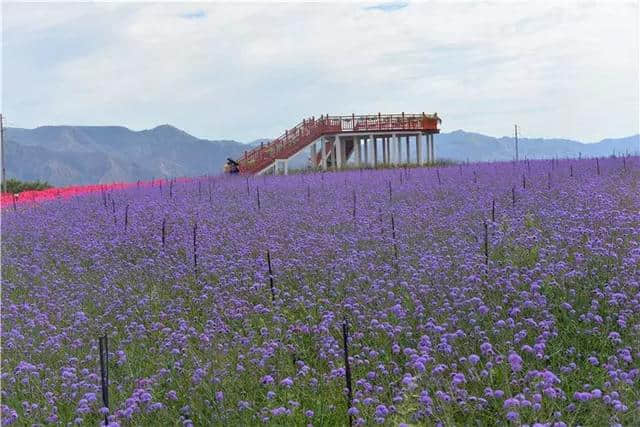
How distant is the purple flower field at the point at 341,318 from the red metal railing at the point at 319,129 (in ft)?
55.0

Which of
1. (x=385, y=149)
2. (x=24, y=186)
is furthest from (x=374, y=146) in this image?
(x=24, y=186)

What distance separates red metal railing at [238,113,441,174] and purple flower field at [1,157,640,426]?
16761mm

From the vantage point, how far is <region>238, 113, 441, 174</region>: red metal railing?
27.3 metres

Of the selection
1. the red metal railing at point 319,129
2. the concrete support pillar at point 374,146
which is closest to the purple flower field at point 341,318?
the red metal railing at point 319,129

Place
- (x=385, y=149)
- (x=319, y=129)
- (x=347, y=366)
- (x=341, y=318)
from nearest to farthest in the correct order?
(x=347, y=366) → (x=341, y=318) → (x=319, y=129) → (x=385, y=149)

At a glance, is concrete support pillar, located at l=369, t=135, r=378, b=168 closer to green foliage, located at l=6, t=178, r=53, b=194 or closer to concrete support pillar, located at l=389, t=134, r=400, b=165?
concrete support pillar, located at l=389, t=134, r=400, b=165

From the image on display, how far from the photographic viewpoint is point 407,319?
209 inches

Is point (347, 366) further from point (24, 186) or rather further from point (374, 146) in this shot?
point (24, 186)

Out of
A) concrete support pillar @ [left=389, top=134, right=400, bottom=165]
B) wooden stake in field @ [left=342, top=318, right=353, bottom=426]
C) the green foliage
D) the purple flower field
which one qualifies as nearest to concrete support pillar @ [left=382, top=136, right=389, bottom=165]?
concrete support pillar @ [left=389, top=134, right=400, bottom=165]

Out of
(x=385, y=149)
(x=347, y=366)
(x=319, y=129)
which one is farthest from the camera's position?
(x=385, y=149)

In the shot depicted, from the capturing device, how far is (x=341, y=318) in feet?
17.9

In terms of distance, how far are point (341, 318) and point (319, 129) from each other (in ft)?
77.8

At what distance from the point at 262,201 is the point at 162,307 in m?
6.26

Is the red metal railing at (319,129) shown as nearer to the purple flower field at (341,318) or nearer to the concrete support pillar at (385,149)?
the concrete support pillar at (385,149)
